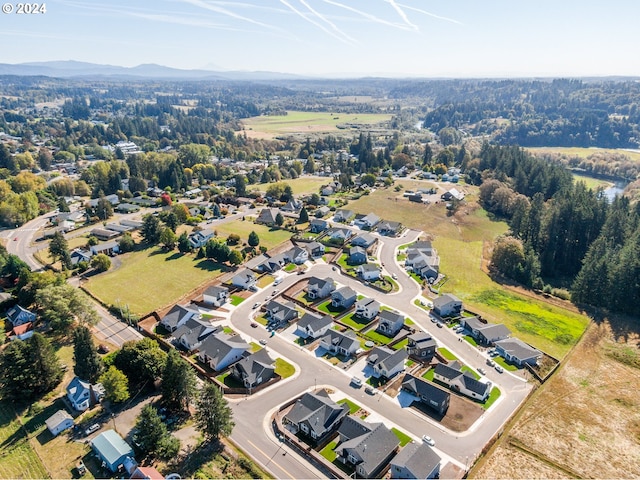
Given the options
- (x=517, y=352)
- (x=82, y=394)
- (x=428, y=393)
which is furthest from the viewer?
(x=517, y=352)

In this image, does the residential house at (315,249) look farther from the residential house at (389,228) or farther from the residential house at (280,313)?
the residential house at (280,313)

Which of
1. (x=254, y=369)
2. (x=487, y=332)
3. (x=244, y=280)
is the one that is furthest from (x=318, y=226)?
(x=254, y=369)

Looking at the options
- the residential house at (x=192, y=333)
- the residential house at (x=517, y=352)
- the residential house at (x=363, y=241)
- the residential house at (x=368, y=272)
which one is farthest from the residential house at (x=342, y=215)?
the residential house at (x=517, y=352)

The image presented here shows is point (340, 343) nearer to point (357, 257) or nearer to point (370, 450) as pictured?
point (370, 450)

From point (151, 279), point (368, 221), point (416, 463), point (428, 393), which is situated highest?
point (416, 463)

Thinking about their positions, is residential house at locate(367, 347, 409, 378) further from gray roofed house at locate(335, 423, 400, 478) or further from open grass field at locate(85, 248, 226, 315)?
open grass field at locate(85, 248, 226, 315)

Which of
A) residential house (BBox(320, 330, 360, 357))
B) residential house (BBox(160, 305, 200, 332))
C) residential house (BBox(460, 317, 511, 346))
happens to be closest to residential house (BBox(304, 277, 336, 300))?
residential house (BBox(320, 330, 360, 357))

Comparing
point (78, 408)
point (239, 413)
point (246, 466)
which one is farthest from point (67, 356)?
point (246, 466)

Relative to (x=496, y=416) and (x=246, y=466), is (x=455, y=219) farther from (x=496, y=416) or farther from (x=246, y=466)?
(x=246, y=466)
